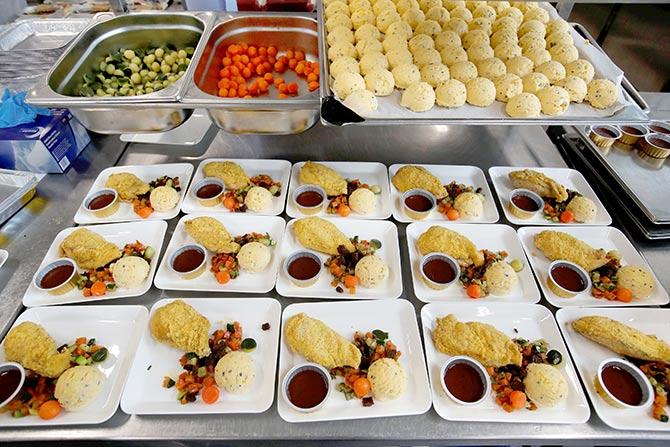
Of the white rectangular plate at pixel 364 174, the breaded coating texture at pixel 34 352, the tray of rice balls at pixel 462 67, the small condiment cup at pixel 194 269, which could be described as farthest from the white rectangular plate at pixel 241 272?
the tray of rice balls at pixel 462 67

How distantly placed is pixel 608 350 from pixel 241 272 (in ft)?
6.44

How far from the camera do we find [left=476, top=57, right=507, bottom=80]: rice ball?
2410mm

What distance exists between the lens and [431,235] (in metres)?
2.24

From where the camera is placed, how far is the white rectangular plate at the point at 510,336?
1.68 m

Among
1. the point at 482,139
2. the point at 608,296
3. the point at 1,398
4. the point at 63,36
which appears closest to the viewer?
the point at 1,398

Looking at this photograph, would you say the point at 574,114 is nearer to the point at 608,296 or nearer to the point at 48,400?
the point at 608,296

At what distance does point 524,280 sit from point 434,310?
58 centimetres

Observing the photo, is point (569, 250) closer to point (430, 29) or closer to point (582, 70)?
point (582, 70)

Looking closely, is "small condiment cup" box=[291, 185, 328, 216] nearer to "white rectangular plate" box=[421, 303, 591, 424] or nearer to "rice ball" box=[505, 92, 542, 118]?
"white rectangular plate" box=[421, 303, 591, 424]

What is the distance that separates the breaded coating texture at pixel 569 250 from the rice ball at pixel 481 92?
2.85 feet

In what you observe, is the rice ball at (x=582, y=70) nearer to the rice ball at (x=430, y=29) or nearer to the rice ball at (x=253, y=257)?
the rice ball at (x=430, y=29)

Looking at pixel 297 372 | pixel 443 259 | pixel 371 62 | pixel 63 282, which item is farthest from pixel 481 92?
pixel 63 282

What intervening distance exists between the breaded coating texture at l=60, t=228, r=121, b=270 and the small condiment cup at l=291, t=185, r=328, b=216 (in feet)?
3.51

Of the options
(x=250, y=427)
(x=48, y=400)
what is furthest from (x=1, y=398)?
(x=250, y=427)
